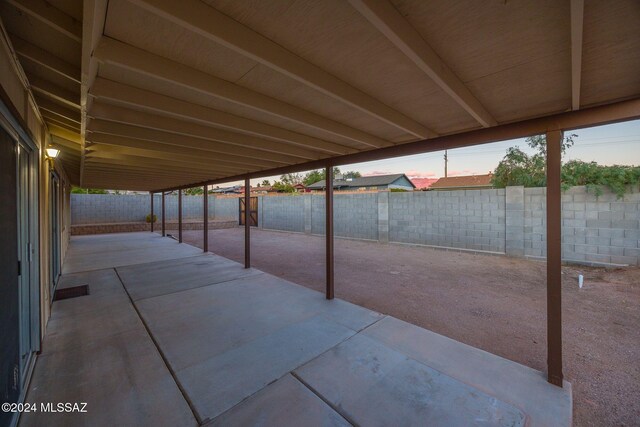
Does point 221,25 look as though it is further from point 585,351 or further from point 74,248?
point 74,248

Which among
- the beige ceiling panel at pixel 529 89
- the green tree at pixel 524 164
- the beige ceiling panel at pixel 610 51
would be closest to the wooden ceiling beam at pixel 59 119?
the beige ceiling panel at pixel 529 89

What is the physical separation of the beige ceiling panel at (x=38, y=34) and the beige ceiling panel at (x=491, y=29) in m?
1.69

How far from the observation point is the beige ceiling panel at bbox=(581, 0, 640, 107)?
1065 millimetres

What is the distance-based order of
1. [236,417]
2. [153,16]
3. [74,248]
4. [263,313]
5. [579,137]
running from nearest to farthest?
[153,16] → [236,417] → [263,313] → [74,248] → [579,137]

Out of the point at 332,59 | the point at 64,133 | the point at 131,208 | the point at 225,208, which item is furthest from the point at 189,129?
the point at 225,208

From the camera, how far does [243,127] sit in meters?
2.41

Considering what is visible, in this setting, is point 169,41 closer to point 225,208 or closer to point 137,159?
point 137,159

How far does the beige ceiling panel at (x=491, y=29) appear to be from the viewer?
1.06 metres

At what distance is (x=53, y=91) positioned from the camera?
195 cm

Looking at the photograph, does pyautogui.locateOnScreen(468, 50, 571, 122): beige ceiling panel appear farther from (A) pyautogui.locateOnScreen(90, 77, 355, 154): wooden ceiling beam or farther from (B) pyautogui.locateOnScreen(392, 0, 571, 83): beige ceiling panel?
(A) pyautogui.locateOnScreen(90, 77, 355, 154): wooden ceiling beam

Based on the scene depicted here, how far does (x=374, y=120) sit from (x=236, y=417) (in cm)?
251

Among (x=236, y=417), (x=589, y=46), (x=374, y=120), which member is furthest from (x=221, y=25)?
(x=236, y=417)

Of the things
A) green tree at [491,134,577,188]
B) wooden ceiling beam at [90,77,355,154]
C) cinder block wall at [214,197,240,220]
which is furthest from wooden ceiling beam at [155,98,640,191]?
cinder block wall at [214,197,240,220]

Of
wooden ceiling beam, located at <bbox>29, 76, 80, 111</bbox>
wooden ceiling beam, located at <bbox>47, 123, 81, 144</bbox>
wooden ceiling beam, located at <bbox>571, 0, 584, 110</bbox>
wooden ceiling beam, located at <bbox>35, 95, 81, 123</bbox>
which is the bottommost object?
wooden ceiling beam, located at <bbox>571, 0, 584, 110</bbox>
